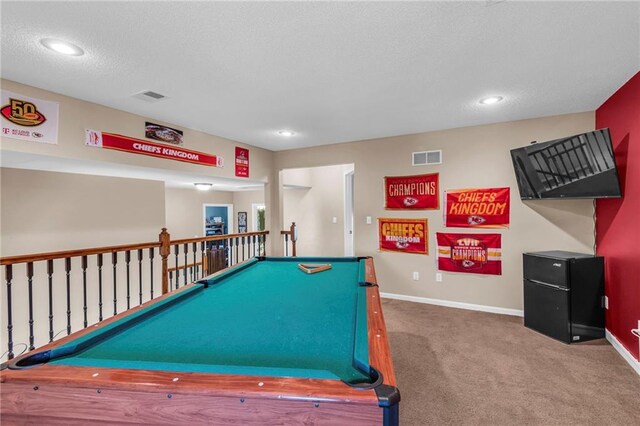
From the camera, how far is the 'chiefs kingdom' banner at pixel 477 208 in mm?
3570

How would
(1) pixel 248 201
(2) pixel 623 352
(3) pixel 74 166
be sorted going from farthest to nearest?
(1) pixel 248 201
(3) pixel 74 166
(2) pixel 623 352

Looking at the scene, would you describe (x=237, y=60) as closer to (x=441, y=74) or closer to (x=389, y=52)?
(x=389, y=52)

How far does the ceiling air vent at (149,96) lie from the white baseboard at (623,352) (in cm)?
457

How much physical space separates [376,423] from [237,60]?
7.14ft

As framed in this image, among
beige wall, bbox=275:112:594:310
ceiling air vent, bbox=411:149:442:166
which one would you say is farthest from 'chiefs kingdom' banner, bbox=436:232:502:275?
ceiling air vent, bbox=411:149:442:166

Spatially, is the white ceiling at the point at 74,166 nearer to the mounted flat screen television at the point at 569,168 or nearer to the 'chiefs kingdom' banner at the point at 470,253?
the 'chiefs kingdom' banner at the point at 470,253

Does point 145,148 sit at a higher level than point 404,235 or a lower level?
higher

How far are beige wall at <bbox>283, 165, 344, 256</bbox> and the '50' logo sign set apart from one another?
4.00 meters

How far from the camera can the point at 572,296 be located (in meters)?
2.77

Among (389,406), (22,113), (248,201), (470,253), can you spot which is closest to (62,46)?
(22,113)

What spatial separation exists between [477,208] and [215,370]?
3717mm

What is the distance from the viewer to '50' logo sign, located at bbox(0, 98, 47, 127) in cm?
222

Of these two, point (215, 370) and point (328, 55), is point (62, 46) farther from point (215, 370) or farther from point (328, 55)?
point (215, 370)

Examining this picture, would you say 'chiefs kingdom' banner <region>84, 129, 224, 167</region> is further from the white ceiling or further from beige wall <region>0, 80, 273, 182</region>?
the white ceiling
